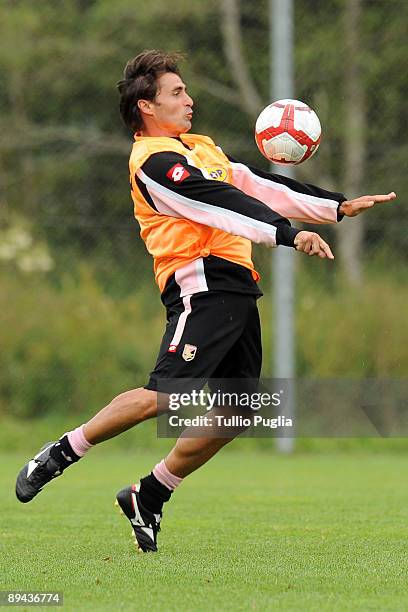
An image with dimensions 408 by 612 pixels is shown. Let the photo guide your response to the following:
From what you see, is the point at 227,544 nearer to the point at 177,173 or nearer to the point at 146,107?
the point at 177,173

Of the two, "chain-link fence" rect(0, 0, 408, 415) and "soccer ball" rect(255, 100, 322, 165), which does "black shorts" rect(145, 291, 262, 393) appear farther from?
"chain-link fence" rect(0, 0, 408, 415)

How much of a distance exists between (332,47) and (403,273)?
2.13 m

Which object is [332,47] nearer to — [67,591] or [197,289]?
[197,289]

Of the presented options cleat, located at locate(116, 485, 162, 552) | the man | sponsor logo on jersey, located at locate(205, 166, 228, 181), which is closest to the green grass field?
cleat, located at locate(116, 485, 162, 552)

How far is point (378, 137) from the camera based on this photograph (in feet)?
35.6

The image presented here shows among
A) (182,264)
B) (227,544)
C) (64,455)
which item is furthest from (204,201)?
(227,544)

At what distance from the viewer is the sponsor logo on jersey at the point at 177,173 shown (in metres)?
4.79

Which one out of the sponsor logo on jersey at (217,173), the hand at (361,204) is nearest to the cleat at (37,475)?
the sponsor logo on jersey at (217,173)

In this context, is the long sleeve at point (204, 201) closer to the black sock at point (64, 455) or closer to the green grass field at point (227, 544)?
the black sock at point (64, 455)

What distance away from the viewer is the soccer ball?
516 cm

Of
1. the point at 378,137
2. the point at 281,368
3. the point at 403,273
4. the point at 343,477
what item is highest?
the point at 378,137

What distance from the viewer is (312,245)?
437cm

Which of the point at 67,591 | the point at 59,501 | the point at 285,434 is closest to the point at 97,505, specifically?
the point at 59,501

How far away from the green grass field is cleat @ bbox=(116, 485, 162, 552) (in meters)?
0.07
